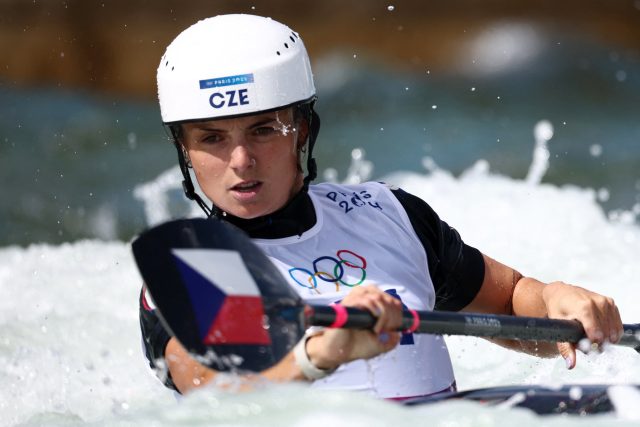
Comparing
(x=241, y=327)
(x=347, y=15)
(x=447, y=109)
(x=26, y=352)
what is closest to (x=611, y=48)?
(x=447, y=109)

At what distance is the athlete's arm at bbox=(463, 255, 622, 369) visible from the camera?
2.93 m

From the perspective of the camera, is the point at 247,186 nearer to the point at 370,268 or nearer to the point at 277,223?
the point at 277,223

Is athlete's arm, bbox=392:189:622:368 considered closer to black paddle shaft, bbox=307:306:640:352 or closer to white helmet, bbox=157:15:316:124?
black paddle shaft, bbox=307:306:640:352

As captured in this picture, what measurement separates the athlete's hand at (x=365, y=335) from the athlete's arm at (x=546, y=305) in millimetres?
703

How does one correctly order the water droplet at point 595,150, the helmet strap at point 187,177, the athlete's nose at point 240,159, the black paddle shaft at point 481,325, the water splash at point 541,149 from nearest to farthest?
the black paddle shaft at point 481,325 → the athlete's nose at point 240,159 → the helmet strap at point 187,177 → the water splash at point 541,149 → the water droplet at point 595,150

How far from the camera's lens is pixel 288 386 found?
2.48 m

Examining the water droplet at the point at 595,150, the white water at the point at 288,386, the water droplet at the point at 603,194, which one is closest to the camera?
the white water at the point at 288,386

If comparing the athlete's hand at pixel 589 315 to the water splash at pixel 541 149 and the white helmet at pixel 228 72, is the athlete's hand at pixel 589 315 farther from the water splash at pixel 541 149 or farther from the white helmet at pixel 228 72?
the water splash at pixel 541 149

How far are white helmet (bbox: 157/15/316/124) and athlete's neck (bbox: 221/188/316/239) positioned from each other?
0.85ft

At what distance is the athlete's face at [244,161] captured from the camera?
286cm

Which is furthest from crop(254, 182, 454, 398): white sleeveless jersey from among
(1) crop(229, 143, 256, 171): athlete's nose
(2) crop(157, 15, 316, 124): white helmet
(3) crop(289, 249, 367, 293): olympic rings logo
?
(2) crop(157, 15, 316, 124): white helmet

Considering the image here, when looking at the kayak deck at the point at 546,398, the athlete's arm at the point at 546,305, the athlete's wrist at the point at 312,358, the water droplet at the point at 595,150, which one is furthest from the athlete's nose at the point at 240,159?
the water droplet at the point at 595,150

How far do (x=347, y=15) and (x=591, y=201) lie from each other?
15.3ft

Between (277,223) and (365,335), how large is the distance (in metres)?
0.65
